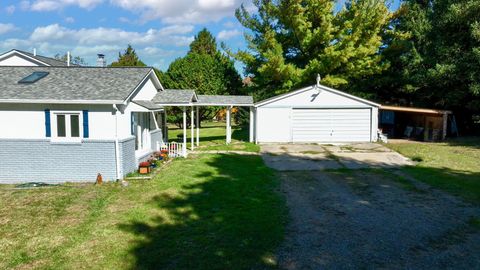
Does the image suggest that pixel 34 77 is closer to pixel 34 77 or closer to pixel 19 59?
pixel 34 77

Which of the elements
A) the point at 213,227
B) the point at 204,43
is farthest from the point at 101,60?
the point at 204,43

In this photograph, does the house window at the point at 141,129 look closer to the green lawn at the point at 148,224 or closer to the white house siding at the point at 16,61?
the green lawn at the point at 148,224

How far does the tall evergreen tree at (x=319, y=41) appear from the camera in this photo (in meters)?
26.9

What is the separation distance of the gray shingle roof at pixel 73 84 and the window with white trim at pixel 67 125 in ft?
2.61

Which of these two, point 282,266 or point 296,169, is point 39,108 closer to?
point 296,169

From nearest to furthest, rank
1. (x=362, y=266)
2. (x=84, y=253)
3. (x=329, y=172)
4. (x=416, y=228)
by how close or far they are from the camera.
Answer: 1. (x=362, y=266)
2. (x=84, y=253)
3. (x=416, y=228)
4. (x=329, y=172)

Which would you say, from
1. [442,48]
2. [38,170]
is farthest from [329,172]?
[442,48]

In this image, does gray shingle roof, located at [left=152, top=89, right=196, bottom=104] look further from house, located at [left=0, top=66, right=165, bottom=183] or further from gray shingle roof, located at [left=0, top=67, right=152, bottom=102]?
house, located at [left=0, top=66, right=165, bottom=183]

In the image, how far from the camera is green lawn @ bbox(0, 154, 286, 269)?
6598 mm

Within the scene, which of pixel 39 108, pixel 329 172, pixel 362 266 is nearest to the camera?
pixel 362 266

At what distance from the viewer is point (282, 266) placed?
6133 mm

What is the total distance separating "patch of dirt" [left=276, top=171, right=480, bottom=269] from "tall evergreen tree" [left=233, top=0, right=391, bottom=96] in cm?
1662

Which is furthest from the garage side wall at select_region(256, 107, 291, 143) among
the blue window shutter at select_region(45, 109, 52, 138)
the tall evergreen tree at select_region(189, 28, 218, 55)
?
the tall evergreen tree at select_region(189, 28, 218, 55)

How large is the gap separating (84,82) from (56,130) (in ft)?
7.47
